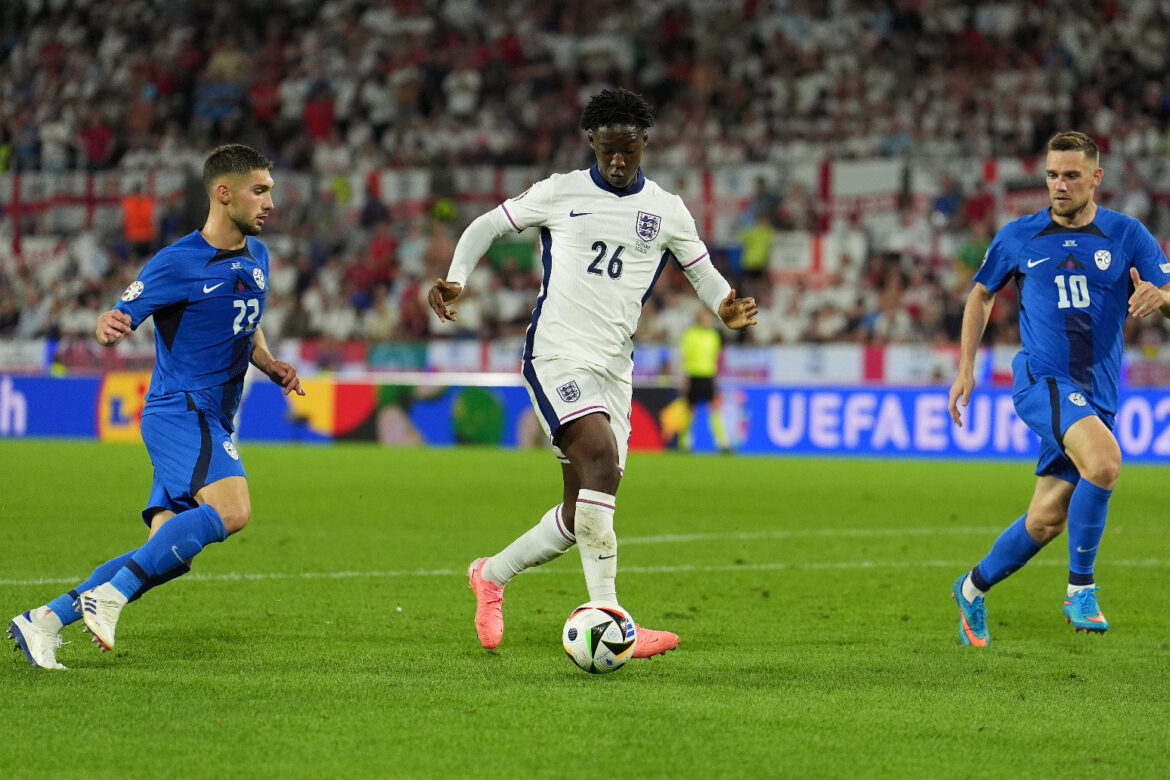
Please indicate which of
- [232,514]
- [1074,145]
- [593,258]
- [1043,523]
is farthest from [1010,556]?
[232,514]

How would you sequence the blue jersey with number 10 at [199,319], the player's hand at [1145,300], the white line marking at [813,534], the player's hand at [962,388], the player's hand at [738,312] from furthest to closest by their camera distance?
the white line marking at [813,534] < the player's hand at [962,388] < the player's hand at [1145,300] < the player's hand at [738,312] < the blue jersey with number 10 at [199,319]

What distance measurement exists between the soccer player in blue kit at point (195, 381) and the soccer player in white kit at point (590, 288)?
795 mm

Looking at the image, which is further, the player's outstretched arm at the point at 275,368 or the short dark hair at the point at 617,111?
the player's outstretched arm at the point at 275,368

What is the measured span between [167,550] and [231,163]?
1493 millimetres

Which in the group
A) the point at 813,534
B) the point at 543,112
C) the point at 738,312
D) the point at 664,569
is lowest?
the point at 813,534

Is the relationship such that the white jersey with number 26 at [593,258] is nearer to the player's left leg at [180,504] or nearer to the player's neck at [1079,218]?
the player's left leg at [180,504]

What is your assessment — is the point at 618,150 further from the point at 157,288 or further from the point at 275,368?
the point at 157,288

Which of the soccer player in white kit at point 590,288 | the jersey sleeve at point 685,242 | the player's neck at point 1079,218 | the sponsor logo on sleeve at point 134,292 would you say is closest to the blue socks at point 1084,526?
the player's neck at point 1079,218

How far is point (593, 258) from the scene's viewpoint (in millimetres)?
5742

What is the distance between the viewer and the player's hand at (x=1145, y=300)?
5.95 meters

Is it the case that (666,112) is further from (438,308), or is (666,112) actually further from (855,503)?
(438,308)

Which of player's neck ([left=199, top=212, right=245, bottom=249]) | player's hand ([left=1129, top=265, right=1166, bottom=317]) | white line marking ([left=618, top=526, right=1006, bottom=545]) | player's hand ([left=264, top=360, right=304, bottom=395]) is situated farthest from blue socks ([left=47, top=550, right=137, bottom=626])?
white line marking ([left=618, top=526, right=1006, bottom=545])

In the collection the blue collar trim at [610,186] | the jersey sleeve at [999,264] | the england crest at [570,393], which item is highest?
the blue collar trim at [610,186]

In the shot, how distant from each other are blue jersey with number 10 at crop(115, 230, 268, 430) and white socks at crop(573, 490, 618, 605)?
4.80 feet
